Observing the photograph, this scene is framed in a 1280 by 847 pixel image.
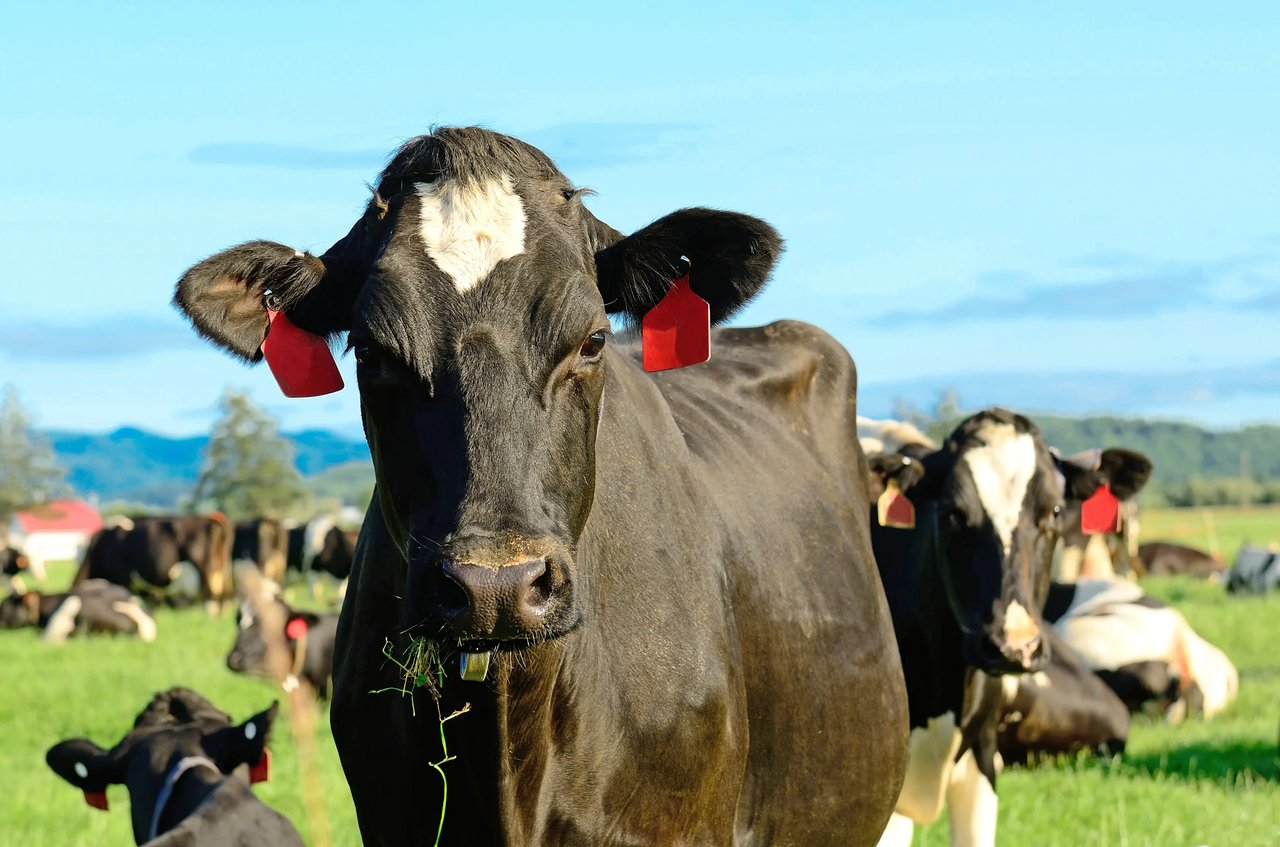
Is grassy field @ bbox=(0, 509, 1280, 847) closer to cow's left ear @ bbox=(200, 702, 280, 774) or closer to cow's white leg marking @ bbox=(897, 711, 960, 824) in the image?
cow's white leg marking @ bbox=(897, 711, 960, 824)

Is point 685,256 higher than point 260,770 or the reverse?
higher

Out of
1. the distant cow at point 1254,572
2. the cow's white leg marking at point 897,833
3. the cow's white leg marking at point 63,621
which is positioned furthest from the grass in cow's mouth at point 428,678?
the distant cow at point 1254,572

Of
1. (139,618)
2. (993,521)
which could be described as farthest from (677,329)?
(139,618)


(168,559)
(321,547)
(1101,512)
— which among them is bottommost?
(321,547)

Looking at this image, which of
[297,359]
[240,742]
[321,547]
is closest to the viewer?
[297,359]

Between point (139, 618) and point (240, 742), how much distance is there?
18535mm

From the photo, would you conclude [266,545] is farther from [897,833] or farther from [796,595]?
[796,595]

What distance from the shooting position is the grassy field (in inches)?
349

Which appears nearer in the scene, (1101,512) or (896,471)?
(896,471)

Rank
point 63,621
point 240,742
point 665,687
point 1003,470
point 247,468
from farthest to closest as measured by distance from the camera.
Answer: point 247,468, point 63,621, point 1003,470, point 240,742, point 665,687

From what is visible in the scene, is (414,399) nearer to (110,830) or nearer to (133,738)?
(133,738)

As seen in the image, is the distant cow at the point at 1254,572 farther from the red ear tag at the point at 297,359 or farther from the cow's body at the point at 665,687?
the red ear tag at the point at 297,359

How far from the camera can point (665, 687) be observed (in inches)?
161

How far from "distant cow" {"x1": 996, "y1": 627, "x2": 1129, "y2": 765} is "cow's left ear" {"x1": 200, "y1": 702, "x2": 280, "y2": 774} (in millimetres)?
5972
